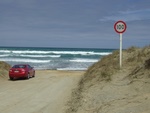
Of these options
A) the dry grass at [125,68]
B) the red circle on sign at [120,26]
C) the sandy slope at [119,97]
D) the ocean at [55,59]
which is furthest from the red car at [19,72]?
the sandy slope at [119,97]

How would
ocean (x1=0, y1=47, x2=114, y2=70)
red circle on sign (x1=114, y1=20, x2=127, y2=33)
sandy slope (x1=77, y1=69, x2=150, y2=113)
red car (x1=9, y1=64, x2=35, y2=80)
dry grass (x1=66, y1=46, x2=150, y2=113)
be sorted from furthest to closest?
ocean (x1=0, y1=47, x2=114, y2=70) → red car (x1=9, y1=64, x2=35, y2=80) → red circle on sign (x1=114, y1=20, x2=127, y2=33) → dry grass (x1=66, y1=46, x2=150, y2=113) → sandy slope (x1=77, y1=69, x2=150, y2=113)

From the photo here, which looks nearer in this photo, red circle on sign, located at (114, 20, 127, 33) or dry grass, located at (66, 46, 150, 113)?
dry grass, located at (66, 46, 150, 113)

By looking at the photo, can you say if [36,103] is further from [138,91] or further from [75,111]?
[138,91]

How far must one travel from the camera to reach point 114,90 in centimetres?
1238

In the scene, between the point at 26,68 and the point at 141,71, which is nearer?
the point at 141,71

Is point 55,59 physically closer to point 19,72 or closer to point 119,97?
point 19,72

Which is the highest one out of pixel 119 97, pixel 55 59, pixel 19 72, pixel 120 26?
pixel 120 26

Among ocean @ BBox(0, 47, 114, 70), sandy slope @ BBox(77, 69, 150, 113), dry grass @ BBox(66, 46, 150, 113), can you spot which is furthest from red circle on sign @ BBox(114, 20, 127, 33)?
ocean @ BBox(0, 47, 114, 70)

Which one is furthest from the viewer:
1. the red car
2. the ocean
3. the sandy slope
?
the ocean

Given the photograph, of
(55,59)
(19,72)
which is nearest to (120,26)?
(19,72)

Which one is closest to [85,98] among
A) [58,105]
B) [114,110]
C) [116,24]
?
[58,105]

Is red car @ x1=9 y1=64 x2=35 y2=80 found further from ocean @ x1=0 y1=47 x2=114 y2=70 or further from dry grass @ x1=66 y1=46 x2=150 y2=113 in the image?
dry grass @ x1=66 y1=46 x2=150 y2=113

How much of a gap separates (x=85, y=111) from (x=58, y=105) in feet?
8.42

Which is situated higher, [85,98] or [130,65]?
[130,65]
